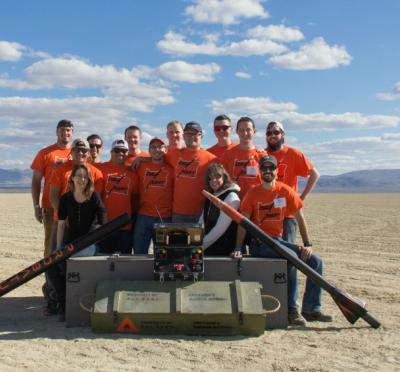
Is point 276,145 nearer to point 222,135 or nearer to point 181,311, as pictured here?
point 222,135

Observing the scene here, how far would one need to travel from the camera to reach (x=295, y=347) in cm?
548

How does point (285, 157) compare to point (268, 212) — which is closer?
point (268, 212)

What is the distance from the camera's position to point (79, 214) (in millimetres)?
6480

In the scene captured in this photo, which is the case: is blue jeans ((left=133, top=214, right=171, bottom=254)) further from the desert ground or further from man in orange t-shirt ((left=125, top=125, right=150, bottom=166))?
the desert ground

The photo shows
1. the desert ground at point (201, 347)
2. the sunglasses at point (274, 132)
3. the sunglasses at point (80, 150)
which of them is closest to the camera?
the desert ground at point (201, 347)

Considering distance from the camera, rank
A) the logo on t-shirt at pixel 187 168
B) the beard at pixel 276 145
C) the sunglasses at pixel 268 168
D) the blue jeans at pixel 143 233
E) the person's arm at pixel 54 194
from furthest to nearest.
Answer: the beard at pixel 276 145 → the blue jeans at pixel 143 233 → the logo on t-shirt at pixel 187 168 → the person's arm at pixel 54 194 → the sunglasses at pixel 268 168

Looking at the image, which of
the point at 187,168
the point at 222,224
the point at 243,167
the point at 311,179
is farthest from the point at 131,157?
the point at 311,179

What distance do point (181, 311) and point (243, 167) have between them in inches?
89.0

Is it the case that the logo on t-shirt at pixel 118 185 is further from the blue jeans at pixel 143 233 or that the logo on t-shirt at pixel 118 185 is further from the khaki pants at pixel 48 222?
the khaki pants at pixel 48 222

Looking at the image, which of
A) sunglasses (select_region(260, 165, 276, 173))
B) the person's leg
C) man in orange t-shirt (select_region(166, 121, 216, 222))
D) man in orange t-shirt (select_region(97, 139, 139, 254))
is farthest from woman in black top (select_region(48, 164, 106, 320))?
sunglasses (select_region(260, 165, 276, 173))

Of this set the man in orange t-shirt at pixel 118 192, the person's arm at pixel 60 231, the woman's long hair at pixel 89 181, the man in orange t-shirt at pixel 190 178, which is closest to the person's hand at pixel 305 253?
the man in orange t-shirt at pixel 190 178

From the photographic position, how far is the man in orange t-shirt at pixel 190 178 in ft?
22.9

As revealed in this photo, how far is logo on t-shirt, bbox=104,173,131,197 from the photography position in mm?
7211

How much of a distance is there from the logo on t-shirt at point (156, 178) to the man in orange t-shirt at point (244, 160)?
0.80 m
